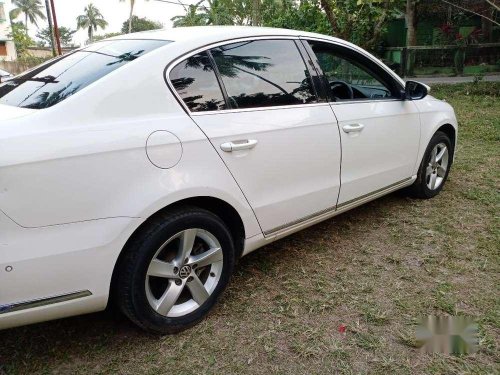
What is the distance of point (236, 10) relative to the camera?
17.5 metres

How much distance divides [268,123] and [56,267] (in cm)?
136

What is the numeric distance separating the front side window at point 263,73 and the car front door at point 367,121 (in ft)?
0.75

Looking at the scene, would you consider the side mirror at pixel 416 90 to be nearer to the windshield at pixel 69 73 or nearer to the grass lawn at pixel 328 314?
the grass lawn at pixel 328 314

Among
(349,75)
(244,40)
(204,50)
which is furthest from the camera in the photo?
(349,75)

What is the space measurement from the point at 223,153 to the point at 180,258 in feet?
1.97

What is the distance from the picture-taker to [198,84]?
2.37m

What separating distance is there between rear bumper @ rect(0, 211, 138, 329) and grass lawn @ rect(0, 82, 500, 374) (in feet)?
1.30

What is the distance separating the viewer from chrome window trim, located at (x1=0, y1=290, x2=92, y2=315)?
72.0 inches

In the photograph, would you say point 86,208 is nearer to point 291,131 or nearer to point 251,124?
point 251,124

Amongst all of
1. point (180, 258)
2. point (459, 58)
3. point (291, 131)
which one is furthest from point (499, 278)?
point (459, 58)

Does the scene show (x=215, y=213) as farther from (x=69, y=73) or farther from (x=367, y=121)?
(x=367, y=121)

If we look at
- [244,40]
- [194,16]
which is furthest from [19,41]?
[244,40]

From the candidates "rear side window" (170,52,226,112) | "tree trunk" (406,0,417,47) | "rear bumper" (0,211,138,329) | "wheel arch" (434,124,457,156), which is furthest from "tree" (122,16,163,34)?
"rear bumper" (0,211,138,329)

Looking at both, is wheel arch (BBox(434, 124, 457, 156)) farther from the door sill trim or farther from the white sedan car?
the white sedan car
